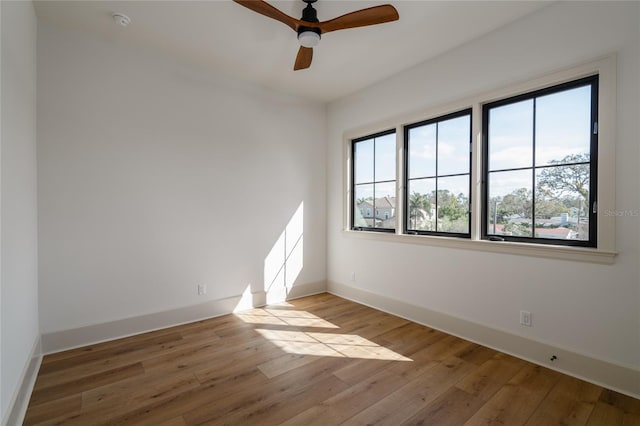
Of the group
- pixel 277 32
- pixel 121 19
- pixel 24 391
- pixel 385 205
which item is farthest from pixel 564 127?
pixel 24 391

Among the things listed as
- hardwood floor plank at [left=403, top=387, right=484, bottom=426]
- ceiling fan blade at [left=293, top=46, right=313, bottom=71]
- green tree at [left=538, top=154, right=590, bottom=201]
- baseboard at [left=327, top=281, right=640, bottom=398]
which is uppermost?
ceiling fan blade at [left=293, top=46, right=313, bottom=71]

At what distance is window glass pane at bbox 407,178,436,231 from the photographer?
3328 millimetres

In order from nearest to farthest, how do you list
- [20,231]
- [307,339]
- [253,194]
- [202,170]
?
1. [20,231]
2. [307,339]
3. [202,170]
4. [253,194]

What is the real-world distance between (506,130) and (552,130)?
349 millimetres

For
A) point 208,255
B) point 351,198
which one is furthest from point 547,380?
point 208,255

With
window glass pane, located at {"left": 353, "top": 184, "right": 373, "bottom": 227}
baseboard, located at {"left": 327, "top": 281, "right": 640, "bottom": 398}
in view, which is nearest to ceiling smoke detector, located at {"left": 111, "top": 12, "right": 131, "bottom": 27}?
window glass pane, located at {"left": 353, "top": 184, "right": 373, "bottom": 227}

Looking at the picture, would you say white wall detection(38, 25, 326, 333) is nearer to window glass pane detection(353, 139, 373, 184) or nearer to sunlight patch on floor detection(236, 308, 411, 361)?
sunlight patch on floor detection(236, 308, 411, 361)

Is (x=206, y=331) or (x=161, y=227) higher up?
(x=161, y=227)

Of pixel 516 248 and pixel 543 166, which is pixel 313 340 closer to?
pixel 516 248

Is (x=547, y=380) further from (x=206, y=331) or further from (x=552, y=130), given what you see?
(x=206, y=331)

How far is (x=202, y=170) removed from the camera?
3398mm

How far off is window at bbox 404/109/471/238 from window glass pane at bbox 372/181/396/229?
0.66 ft

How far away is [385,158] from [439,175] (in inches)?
31.7

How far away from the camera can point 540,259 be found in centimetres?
242
